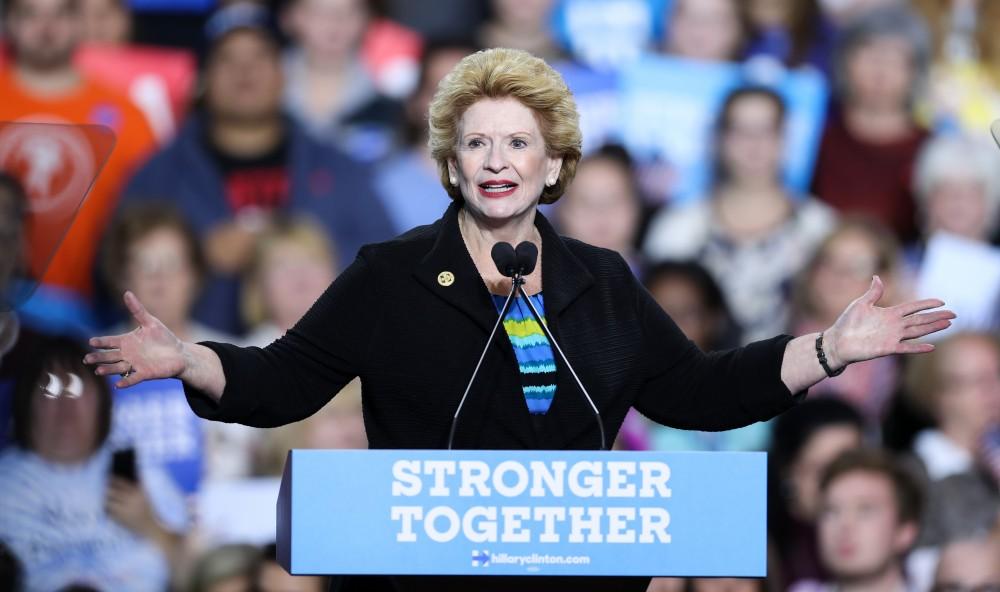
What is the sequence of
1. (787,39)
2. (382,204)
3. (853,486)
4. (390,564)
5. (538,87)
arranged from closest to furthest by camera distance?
(390,564) < (538,87) < (853,486) < (382,204) < (787,39)

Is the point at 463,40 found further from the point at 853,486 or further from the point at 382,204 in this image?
the point at 853,486

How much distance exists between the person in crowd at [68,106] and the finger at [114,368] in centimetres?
317

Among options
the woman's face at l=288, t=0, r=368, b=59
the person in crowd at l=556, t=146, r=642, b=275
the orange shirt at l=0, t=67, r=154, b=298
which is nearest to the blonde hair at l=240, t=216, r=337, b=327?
the orange shirt at l=0, t=67, r=154, b=298

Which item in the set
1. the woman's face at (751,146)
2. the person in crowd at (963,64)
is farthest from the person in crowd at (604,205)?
the person in crowd at (963,64)

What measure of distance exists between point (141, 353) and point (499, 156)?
743 mm

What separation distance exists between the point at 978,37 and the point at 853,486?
228 cm

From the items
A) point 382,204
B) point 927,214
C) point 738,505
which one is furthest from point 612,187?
point 738,505

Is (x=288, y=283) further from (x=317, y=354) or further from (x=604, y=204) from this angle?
(x=317, y=354)

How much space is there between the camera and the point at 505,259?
2922mm

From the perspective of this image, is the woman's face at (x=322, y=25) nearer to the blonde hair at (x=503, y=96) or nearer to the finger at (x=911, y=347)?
the blonde hair at (x=503, y=96)

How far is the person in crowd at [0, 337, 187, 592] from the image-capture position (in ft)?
16.5

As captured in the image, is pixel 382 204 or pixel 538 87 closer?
pixel 538 87

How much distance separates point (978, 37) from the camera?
22.2 ft

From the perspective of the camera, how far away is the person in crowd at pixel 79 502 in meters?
5.02
